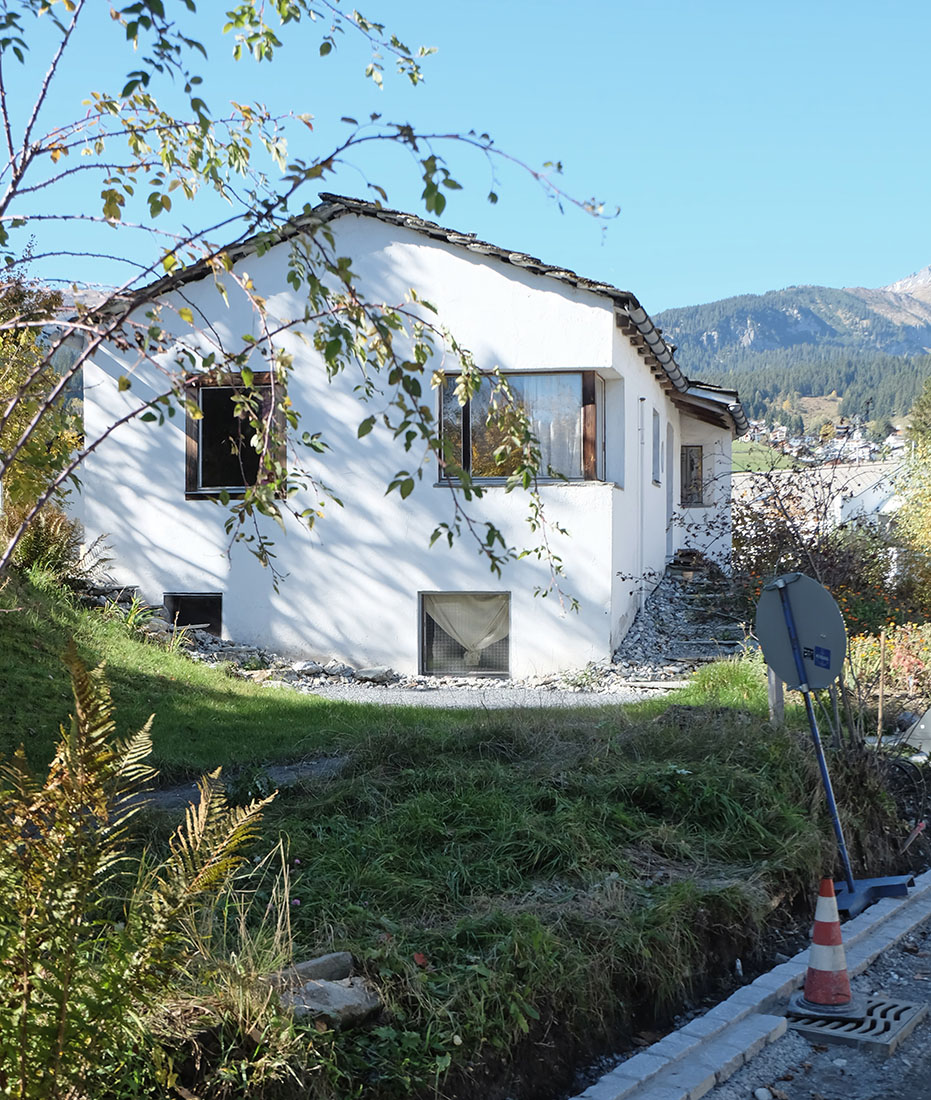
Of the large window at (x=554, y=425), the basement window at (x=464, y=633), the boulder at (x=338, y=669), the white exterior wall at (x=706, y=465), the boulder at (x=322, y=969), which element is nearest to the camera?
the boulder at (x=322, y=969)

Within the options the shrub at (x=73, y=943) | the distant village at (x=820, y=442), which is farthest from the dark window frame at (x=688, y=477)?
the shrub at (x=73, y=943)

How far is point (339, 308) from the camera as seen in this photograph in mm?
3475

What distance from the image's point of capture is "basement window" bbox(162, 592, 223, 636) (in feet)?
52.7

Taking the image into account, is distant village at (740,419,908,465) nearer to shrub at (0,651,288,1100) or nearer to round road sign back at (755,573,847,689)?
round road sign back at (755,573,847,689)

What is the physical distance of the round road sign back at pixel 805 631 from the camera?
663 cm

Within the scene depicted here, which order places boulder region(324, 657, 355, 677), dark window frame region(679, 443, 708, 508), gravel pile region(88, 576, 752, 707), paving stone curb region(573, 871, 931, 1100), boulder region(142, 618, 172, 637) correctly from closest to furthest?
paving stone curb region(573, 871, 931, 1100)
gravel pile region(88, 576, 752, 707)
boulder region(142, 618, 172, 637)
boulder region(324, 657, 355, 677)
dark window frame region(679, 443, 708, 508)

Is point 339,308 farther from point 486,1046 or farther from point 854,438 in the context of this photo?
point 854,438

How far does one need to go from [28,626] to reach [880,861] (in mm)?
8813

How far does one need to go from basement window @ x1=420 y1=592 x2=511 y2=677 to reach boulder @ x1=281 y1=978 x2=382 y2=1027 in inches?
445

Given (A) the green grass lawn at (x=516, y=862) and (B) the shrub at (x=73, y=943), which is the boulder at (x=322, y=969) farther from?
(B) the shrub at (x=73, y=943)

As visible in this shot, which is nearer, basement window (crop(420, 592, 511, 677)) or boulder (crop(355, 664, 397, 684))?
boulder (crop(355, 664, 397, 684))

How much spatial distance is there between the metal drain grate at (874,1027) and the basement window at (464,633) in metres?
10.4

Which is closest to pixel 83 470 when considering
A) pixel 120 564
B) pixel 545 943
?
pixel 120 564

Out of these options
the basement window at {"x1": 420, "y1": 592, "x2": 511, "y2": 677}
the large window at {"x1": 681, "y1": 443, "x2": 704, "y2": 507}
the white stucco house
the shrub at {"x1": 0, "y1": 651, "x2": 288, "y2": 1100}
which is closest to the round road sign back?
the shrub at {"x1": 0, "y1": 651, "x2": 288, "y2": 1100}
